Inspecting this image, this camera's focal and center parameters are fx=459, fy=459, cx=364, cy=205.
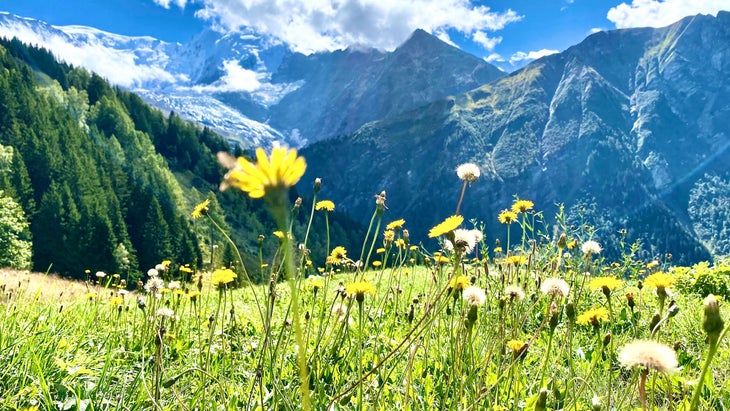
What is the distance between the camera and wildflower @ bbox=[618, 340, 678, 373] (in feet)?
4.49

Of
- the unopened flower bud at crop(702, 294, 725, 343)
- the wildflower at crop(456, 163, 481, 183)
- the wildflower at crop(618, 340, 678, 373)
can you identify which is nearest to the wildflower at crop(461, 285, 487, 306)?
the wildflower at crop(618, 340, 678, 373)

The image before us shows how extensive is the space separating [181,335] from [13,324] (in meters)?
1.26

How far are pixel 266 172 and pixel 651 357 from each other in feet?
4.41

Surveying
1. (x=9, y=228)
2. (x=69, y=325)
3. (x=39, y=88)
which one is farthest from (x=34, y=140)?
(x=69, y=325)

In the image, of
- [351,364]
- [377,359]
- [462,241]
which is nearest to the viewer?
[462,241]

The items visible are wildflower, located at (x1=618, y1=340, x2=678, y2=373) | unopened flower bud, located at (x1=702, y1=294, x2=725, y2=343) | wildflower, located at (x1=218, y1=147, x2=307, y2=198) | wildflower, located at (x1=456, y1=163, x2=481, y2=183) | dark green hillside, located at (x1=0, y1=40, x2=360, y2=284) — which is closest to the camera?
wildflower, located at (x1=218, y1=147, x2=307, y2=198)

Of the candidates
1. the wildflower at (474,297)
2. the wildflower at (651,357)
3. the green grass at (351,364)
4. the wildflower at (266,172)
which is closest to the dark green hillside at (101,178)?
the green grass at (351,364)

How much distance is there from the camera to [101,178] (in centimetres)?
8912

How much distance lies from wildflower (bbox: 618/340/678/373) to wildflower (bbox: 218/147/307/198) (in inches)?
48.6

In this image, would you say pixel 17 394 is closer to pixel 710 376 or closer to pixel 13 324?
pixel 13 324

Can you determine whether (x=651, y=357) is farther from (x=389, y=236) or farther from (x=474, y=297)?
(x=389, y=236)

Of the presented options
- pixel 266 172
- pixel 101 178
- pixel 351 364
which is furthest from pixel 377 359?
pixel 101 178

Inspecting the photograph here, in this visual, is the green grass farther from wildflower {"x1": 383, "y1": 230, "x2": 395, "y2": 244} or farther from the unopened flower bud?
the unopened flower bud

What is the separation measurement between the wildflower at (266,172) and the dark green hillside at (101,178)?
52.8 metres
